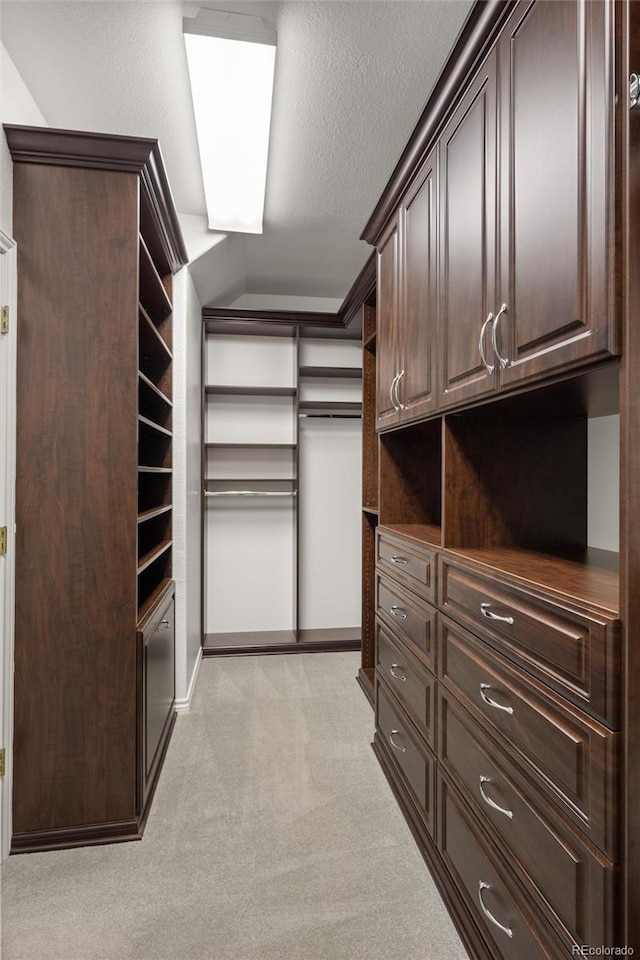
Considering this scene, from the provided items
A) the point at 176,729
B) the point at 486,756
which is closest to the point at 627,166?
the point at 486,756

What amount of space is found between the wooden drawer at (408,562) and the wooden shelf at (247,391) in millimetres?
1853

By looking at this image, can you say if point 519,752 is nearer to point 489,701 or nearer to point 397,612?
point 489,701

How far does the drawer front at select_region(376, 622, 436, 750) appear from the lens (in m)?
1.70

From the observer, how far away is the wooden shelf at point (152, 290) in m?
2.21

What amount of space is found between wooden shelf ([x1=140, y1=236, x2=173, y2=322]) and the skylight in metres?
0.52

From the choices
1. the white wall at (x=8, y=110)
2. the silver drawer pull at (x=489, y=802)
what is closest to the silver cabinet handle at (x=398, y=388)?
the silver drawer pull at (x=489, y=802)

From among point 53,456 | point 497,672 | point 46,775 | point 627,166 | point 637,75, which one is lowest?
point 46,775

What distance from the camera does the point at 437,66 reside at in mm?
1900

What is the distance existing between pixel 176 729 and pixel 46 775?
928 millimetres

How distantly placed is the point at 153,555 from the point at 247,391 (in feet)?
5.99

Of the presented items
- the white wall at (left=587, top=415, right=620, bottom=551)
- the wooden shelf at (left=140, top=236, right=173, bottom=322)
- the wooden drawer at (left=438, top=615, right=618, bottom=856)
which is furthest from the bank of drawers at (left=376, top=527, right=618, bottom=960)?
the wooden shelf at (left=140, top=236, right=173, bottom=322)

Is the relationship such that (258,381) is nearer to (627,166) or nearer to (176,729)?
(176,729)

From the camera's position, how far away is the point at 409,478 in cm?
240

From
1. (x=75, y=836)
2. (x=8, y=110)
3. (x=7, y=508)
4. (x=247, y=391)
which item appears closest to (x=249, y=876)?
(x=75, y=836)
